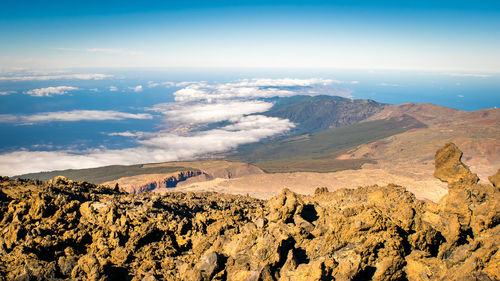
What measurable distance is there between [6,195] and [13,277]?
5.52 metres

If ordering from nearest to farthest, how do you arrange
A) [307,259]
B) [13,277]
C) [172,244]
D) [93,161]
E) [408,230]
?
[13,277]
[307,259]
[172,244]
[408,230]
[93,161]

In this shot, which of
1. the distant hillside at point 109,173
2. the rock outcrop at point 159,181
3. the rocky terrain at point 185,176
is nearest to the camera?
the rock outcrop at point 159,181

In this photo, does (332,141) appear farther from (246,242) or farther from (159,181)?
(246,242)

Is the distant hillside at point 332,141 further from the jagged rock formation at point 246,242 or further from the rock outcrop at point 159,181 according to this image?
the jagged rock formation at point 246,242

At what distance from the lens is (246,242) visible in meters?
8.77

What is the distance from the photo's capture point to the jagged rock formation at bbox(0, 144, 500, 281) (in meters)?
7.89

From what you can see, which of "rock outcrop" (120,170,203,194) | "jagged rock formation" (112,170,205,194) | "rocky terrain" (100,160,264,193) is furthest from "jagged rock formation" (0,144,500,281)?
"jagged rock formation" (112,170,205,194)

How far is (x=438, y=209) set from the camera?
12.0m

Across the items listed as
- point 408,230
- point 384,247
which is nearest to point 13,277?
point 384,247

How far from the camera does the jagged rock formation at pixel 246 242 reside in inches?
311

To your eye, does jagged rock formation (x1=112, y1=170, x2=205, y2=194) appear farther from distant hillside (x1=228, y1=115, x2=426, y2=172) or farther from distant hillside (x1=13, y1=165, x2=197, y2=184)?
distant hillside (x1=228, y1=115, x2=426, y2=172)

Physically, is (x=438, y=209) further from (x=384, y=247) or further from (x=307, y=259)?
(x=307, y=259)

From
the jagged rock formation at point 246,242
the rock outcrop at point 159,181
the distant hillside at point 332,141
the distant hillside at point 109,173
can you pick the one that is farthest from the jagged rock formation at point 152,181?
the jagged rock formation at point 246,242

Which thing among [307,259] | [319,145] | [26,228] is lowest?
[319,145]
